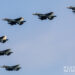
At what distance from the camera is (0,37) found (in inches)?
5812

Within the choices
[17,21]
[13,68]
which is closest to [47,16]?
[17,21]

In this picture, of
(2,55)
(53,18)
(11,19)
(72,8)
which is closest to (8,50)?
(2,55)

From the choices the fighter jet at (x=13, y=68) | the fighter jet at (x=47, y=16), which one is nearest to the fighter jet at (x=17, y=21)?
the fighter jet at (x=47, y=16)

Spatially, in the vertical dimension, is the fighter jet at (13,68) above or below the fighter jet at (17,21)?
below

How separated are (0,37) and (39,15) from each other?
699 inches

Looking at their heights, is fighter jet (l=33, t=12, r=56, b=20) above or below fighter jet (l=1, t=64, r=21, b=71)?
above

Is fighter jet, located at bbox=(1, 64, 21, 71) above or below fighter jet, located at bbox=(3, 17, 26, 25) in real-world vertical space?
below

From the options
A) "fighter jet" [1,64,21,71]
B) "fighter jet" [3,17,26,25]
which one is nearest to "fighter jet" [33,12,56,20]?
"fighter jet" [3,17,26,25]

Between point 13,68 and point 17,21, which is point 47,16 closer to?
point 17,21

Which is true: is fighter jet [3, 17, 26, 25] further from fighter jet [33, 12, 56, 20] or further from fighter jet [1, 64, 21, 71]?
fighter jet [1, 64, 21, 71]

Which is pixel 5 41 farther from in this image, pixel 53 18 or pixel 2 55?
pixel 53 18

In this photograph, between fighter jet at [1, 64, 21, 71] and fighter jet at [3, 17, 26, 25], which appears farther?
fighter jet at [1, 64, 21, 71]

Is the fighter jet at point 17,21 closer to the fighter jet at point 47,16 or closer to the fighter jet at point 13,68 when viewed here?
the fighter jet at point 47,16

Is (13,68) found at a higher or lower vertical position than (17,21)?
lower
